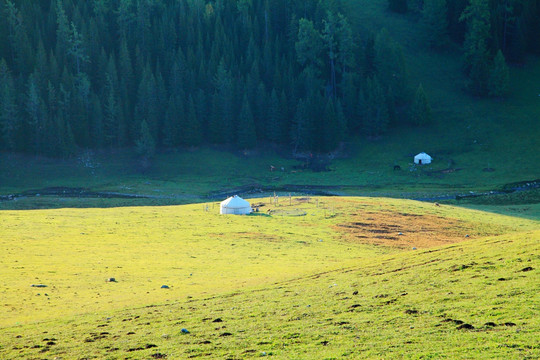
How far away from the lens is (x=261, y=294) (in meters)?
35.9

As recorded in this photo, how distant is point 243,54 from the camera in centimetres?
16712

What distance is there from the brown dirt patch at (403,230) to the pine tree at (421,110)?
7367 cm

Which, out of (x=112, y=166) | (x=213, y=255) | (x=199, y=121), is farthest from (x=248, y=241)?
(x=199, y=121)

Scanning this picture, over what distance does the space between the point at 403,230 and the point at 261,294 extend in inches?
1492

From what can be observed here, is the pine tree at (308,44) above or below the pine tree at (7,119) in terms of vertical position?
above

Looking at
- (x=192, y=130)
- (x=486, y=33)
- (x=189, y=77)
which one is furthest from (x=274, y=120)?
(x=486, y=33)

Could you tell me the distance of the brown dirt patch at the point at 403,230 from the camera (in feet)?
213

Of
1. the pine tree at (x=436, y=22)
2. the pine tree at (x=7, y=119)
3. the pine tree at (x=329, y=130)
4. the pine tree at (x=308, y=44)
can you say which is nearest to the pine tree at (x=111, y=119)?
the pine tree at (x=7, y=119)

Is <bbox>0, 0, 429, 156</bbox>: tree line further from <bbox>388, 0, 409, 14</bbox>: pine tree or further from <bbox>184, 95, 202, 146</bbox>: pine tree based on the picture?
<bbox>388, 0, 409, 14</bbox>: pine tree

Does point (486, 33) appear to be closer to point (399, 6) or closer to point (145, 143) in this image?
point (399, 6)

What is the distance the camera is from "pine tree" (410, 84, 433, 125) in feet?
486

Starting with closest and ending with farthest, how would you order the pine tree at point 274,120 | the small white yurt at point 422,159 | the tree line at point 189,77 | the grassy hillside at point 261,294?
the grassy hillside at point 261,294 < the small white yurt at point 422,159 < the tree line at point 189,77 < the pine tree at point 274,120

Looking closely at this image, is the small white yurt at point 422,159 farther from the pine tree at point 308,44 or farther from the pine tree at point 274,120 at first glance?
the pine tree at point 308,44

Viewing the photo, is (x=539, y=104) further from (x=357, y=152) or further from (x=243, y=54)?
(x=243, y=54)
